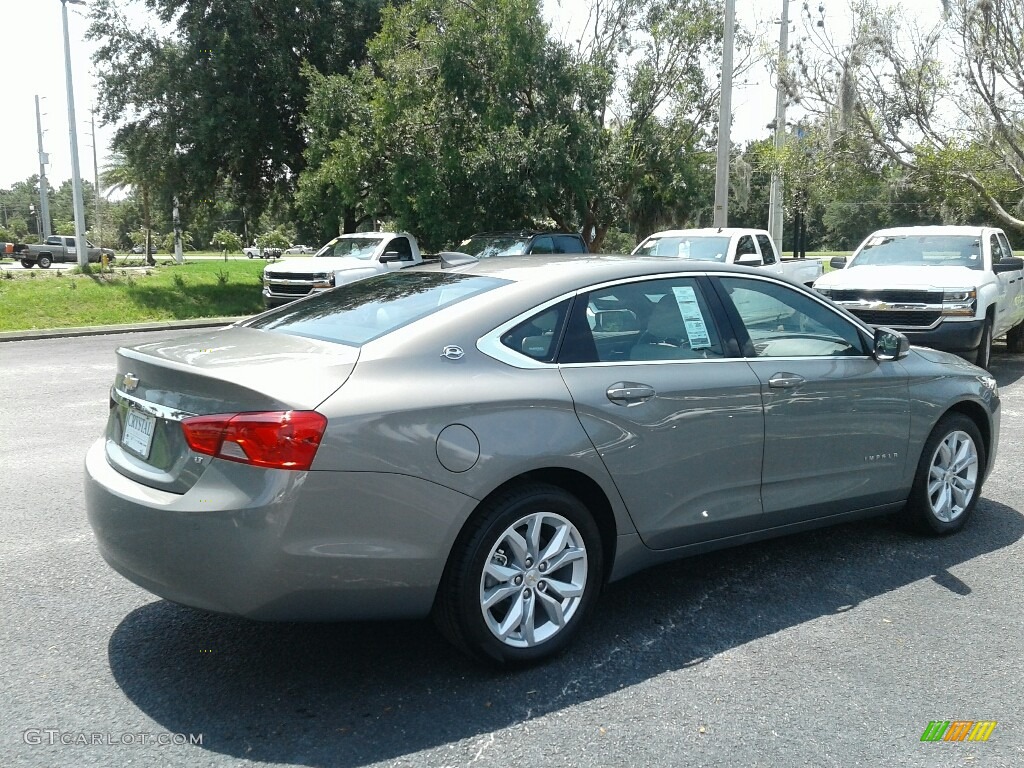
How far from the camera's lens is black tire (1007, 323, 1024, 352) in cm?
1376

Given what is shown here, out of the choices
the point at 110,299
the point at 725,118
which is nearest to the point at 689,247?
the point at 725,118

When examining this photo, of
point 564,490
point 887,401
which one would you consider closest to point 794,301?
point 887,401

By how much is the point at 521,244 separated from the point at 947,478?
42.3ft

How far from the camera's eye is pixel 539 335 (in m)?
3.88

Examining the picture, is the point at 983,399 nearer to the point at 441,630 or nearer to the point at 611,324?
the point at 611,324

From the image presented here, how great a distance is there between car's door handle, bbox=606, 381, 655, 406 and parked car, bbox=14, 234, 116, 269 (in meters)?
43.1

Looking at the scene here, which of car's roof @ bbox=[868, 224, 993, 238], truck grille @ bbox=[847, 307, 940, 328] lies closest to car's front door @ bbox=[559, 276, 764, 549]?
truck grille @ bbox=[847, 307, 940, 328]

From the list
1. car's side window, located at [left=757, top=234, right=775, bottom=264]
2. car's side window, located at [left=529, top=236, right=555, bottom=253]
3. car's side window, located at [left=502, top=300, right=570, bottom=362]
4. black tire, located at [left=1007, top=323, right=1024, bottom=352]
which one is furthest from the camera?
car's side window, located at [left=529, top=236, right=555, bottom=253]

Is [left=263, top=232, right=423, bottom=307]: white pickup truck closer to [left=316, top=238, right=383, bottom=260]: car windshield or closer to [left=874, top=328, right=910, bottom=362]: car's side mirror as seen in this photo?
[left=316, top=238, right=383, bottom=260]: car windshield

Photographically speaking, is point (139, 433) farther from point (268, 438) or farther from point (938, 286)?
point (938, 286)

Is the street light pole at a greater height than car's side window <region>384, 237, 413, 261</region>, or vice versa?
the street light pole

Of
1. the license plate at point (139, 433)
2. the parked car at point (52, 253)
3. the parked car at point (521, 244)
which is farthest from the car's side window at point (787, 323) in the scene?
the parked car at point (52, 253)

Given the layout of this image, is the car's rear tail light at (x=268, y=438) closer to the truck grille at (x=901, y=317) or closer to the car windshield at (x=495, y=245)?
the truck grille at (x=901, y=317)

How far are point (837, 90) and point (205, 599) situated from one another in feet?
60.9
